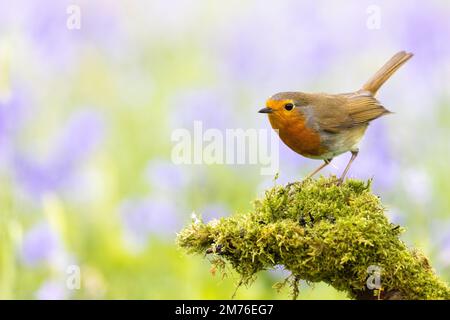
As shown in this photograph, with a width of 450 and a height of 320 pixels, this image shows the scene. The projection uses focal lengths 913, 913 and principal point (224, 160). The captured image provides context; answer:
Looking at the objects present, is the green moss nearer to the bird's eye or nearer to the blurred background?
the blurred background

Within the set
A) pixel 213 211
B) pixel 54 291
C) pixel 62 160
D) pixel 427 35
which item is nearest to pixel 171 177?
pixel 213 211

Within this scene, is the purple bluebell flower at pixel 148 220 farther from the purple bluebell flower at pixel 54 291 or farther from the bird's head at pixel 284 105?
the bird's head at pixel 284 105

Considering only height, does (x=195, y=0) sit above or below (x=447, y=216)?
above

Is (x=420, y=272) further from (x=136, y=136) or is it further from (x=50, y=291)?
(x=136, y=136)

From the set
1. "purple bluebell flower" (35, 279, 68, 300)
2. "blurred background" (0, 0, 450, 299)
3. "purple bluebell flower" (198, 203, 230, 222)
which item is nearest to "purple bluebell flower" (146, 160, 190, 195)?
"blurred background" (0, 0, 450, 299)

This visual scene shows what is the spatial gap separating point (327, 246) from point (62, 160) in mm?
3374

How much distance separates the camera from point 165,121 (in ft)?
27.0

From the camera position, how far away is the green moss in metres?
3.35

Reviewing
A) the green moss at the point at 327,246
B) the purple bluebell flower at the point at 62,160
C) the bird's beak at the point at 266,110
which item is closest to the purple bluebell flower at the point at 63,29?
the purple bluebell flower at the point at 62,160

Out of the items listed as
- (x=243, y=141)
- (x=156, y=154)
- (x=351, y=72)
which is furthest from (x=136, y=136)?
(x=351, y=72)

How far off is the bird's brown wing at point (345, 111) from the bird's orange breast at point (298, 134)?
0.29 feet

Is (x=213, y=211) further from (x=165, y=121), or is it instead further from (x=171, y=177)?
(x=165, y=121)

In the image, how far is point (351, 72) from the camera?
892cm
